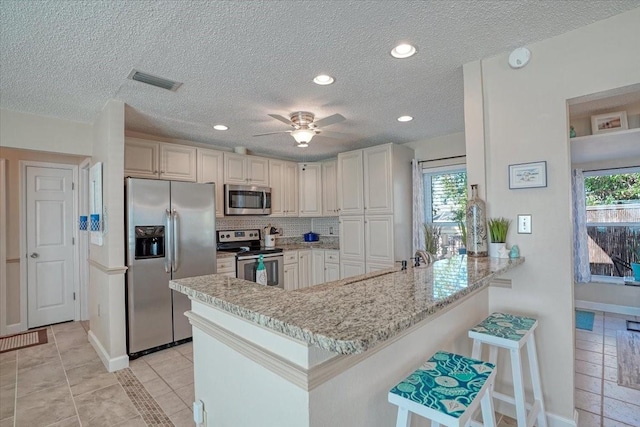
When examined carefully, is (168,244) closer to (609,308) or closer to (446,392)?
(446,392)

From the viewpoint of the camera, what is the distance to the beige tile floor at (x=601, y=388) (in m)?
1.97

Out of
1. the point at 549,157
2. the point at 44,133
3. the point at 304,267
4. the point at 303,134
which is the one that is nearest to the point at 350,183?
the point at 304,267

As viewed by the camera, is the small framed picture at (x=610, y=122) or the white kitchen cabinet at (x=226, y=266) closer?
the small framed picture at (x=610, y=122)

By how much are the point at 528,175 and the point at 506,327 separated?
936mm

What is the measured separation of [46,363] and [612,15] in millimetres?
4924

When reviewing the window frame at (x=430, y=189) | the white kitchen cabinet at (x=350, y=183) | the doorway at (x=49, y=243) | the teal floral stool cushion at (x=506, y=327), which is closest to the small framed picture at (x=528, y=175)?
the teal floral stool cushion at (x=506, y=327)

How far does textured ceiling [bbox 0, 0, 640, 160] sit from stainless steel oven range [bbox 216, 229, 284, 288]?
6.09 feet

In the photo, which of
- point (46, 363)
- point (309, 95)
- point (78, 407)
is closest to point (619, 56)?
point (309, 95)

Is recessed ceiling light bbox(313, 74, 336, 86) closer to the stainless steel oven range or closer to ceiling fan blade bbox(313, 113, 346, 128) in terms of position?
ceiling fan blade bbox(313, 113, 346, 128)

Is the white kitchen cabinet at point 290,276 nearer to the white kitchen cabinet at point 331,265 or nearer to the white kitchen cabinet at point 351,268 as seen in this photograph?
the white kitchen cabinet at point 331,265

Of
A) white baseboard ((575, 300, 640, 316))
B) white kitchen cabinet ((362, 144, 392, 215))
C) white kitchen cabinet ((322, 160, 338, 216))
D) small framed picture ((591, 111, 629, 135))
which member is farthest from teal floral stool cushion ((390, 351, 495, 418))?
white baseboard ((575, 300, 640, 316))

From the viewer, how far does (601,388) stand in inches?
91.1

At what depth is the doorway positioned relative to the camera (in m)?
3.78

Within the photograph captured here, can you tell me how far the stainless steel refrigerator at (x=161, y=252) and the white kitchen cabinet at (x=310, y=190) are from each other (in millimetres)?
1958
